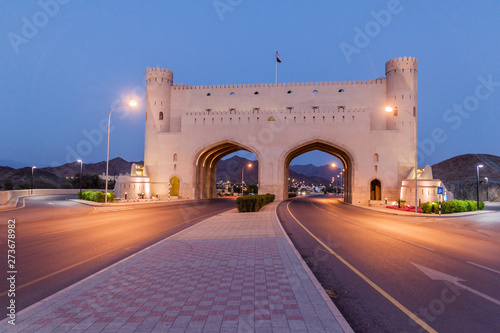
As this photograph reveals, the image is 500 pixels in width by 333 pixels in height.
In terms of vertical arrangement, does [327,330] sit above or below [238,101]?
below

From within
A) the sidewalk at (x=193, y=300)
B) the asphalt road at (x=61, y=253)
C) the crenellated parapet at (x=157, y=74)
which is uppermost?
the crenellated parapet at (x=157, y=74)

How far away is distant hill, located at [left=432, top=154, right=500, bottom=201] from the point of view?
183 feet

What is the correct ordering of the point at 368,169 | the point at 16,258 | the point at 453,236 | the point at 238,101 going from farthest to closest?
the point at 238,101 < the point at 368,169 < the point at 453,236 < the point at 16,258

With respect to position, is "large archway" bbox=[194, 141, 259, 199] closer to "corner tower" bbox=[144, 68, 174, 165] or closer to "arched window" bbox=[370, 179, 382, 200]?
"corner tower" bbox=[144, 68, 174, 165]

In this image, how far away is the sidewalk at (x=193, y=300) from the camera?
3727 mm

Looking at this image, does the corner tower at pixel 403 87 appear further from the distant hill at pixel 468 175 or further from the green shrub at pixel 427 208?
the distant hill at pixel 468 175

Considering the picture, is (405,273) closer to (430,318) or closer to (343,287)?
(343,287)

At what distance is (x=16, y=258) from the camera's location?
769cm

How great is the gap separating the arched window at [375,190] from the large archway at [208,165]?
55.5 feet

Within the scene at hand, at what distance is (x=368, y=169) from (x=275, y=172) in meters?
12.5

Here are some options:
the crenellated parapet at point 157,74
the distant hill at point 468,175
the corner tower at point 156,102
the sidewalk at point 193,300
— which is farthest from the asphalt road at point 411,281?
the distant hill at point 468,175

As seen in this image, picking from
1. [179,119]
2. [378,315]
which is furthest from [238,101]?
[378,315]

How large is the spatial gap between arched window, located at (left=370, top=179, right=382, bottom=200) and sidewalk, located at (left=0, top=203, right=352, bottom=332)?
3960cm

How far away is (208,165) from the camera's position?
2048 inches
